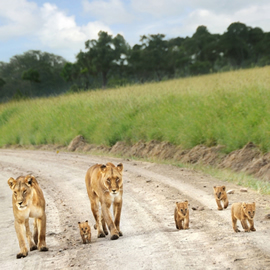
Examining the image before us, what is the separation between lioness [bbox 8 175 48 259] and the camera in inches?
165

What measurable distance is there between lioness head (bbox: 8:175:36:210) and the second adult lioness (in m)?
0.71

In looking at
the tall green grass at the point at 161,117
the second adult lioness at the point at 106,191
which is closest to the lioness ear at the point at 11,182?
the second adult lioness at the point at 106,191

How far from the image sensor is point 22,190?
4156 millimetres

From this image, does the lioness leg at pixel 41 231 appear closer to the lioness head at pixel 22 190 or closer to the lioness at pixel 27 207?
the lioness at pixel 27 207

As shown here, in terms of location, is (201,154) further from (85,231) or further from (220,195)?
(85,231)

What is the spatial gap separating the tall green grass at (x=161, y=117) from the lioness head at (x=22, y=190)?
27.5 ft

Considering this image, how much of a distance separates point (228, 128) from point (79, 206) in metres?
6.46

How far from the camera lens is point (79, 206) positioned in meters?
7.71

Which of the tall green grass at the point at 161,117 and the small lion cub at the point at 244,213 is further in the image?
the tall green grass at the point at 161,117

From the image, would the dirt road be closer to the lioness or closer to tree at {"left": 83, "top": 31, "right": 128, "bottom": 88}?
the lioness

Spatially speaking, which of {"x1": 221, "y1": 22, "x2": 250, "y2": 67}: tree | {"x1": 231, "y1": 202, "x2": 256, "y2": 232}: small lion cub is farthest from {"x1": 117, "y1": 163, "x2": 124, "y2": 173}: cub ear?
{"x1": 221, "y1": 22, "x2": 250, "y2": 67}: tree

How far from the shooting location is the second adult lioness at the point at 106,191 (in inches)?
170

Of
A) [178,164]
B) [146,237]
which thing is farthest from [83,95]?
[146,237]

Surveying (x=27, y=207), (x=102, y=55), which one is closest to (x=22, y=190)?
(x=27, y=207)
